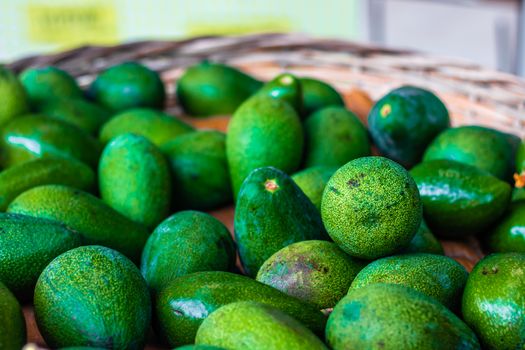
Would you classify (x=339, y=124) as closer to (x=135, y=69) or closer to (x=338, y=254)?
(x=338, y=254)

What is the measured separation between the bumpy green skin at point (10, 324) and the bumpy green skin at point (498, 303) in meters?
0.61

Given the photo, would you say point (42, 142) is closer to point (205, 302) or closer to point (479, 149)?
point (205, 302)

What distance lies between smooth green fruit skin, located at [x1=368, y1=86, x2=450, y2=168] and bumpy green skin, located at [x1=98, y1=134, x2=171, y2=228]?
0.51 meters

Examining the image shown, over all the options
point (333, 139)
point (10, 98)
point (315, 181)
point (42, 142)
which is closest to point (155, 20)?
point (10, 98)

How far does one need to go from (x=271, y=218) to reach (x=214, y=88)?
32.7 inches

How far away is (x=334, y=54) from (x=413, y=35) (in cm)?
144

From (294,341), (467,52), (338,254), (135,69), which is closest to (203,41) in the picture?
(135,69)

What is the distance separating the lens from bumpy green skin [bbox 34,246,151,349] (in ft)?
2.82

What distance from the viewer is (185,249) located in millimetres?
1068

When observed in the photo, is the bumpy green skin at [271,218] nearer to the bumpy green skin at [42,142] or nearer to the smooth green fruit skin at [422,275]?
the smooth green fruit skin at [422,275]

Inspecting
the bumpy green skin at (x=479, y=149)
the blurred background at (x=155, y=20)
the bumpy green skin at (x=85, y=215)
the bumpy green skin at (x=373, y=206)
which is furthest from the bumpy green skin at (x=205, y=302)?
the blurred background at (x=155, y=20)

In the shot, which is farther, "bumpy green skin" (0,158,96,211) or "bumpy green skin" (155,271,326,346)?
"bumpy green skin" (0,158,96,211)

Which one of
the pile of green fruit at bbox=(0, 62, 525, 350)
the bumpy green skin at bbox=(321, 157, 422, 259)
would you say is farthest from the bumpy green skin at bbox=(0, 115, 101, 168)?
the bumpy green skin at bbox=(321, 157, 422, 259)

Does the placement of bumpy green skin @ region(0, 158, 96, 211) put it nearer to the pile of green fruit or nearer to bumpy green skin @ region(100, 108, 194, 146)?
the pile of green fruit
